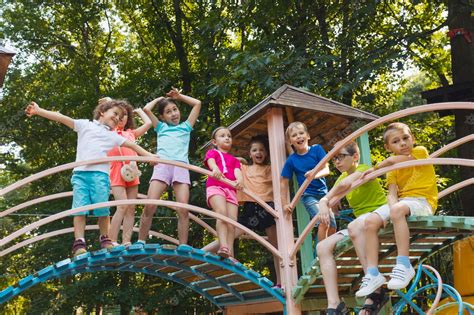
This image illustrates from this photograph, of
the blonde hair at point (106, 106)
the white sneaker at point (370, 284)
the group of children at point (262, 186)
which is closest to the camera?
the white sneaker at point (370, 284)

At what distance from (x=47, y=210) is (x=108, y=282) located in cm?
205

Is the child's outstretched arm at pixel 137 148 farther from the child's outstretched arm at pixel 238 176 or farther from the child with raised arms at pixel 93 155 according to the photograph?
the child's outstretched arm at pixel 238 176

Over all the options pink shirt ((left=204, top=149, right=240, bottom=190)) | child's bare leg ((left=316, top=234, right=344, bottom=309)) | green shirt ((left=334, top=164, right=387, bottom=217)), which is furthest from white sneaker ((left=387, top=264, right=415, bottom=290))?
pink shirt ((left=204, top=149, right=240, bottom=190))

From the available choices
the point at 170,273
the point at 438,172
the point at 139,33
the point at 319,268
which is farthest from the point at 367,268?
the point at 139,33

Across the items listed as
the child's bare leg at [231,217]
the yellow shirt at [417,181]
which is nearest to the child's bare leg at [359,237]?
the yellow shirt at [417,181]

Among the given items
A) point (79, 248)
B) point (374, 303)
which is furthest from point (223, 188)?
point (374, 303)

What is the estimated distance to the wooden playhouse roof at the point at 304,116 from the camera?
6.69m

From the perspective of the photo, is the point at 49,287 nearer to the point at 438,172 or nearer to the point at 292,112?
the point at 438,172

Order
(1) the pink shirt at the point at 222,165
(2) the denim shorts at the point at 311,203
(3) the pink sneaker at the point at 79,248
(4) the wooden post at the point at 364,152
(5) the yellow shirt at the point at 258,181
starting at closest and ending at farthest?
(3) the pink sneaker at the point at 79,248 < (2) the denim shorts at the point at 311,203 < (1) the pink shirt at the point at 222,165 < (5) the yellow shirt at the point at 258,181 < (4) the wooden post at the point at 364,152

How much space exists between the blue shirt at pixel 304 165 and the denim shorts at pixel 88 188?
1.80 metres

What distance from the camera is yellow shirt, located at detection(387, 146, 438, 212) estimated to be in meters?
5.15

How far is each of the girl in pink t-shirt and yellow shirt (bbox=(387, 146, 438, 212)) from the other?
1.70 m

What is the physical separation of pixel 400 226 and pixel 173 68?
11.8 m

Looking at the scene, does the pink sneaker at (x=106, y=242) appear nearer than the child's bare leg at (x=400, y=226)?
No
